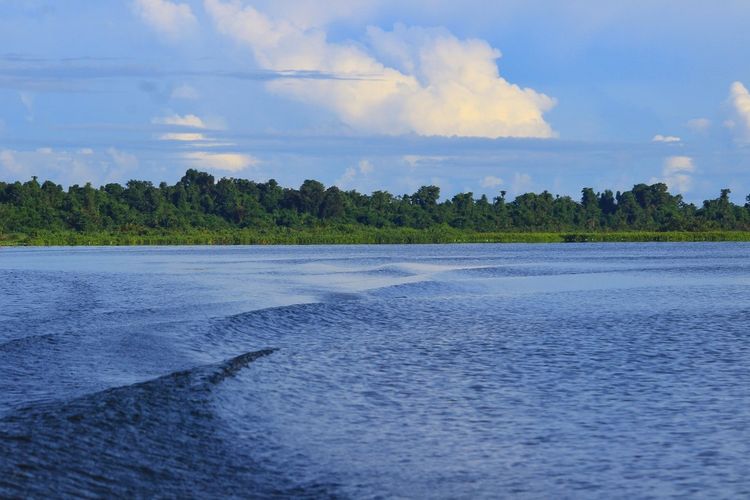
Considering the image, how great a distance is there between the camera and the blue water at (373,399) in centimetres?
1214

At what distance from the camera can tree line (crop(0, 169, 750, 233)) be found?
149m

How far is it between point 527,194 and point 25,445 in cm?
17485

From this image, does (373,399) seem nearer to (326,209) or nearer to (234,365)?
(234,365)

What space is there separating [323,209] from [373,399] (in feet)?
516

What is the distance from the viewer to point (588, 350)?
75.3 ft

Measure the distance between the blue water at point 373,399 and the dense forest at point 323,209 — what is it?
115084mm

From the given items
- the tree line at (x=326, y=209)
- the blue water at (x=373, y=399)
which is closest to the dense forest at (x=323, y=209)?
the tree line at (x=326, y=209)

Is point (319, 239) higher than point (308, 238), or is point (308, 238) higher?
point (308, 238)

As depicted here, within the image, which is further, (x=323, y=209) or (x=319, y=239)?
(x=323, y=209)

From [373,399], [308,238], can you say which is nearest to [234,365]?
[373,399]

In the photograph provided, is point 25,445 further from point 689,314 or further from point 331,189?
point 331,189

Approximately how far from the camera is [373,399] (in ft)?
56.9

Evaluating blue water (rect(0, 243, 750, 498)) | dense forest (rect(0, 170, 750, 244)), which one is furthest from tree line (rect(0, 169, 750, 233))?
blue water (rect(0, 243, 750, 498))

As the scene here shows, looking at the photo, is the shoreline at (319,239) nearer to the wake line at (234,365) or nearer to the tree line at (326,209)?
the tree line at (326,209)
